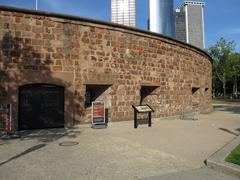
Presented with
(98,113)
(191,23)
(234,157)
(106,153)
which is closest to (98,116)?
(98,113)

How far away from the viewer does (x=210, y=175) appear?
6164 mm

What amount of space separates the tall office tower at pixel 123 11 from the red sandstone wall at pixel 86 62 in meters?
43.5

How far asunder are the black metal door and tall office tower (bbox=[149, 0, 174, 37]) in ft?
291

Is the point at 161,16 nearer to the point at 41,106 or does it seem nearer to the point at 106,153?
the point at 41,106

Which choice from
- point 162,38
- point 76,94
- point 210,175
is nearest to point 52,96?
point 76,94

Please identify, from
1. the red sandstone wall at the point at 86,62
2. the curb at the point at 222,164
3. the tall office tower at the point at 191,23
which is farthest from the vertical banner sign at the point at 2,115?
the tall office tower at the point at 191,23

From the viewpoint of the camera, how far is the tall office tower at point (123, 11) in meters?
61.5

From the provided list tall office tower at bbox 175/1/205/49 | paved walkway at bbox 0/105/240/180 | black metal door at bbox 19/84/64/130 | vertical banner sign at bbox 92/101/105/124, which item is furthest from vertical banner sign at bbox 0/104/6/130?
tall office tower at bbox 175/1/205/49

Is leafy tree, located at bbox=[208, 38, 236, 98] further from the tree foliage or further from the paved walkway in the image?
the paved walkway

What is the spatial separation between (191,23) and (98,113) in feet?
439

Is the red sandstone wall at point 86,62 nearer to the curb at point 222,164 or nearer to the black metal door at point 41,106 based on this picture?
the black metal door at point 41,106

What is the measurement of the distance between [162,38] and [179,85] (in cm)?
327

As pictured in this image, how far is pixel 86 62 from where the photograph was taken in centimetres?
1385

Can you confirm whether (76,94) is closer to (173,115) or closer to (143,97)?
(143,97)
